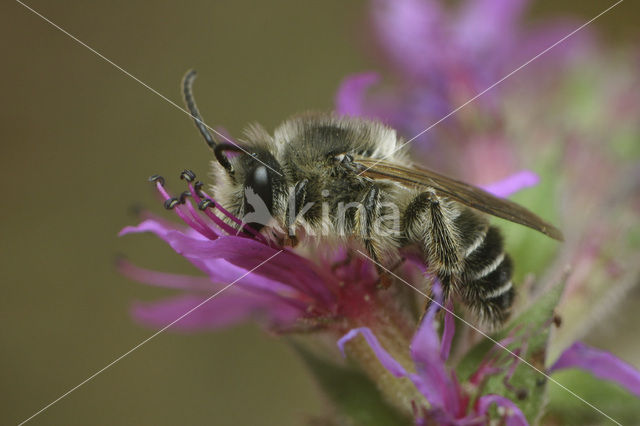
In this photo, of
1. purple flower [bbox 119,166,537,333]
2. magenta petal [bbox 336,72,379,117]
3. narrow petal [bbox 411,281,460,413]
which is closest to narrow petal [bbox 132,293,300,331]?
purple flower [bbox 119,166,537,333]

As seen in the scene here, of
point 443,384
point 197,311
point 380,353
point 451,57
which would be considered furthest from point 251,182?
point 451,57

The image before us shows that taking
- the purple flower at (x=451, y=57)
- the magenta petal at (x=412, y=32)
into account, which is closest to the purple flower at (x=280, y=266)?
the purple flower at (x=451, y=57)

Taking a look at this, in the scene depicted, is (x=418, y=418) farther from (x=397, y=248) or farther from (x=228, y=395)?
(x=228, y=395)

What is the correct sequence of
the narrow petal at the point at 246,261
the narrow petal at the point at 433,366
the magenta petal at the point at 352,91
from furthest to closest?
the magenta petal at the point at 352,91
the narrow petal at the point at 246,261
the narrow petal at the point at 433,366

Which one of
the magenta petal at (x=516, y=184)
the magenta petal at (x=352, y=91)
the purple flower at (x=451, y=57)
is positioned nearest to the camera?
the magenta petal at (x=516, y=184)

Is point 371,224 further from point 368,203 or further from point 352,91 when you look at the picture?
point 352,91

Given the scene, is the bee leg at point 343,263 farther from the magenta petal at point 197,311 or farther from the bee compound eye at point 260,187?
the magenta petal at point 197,311
